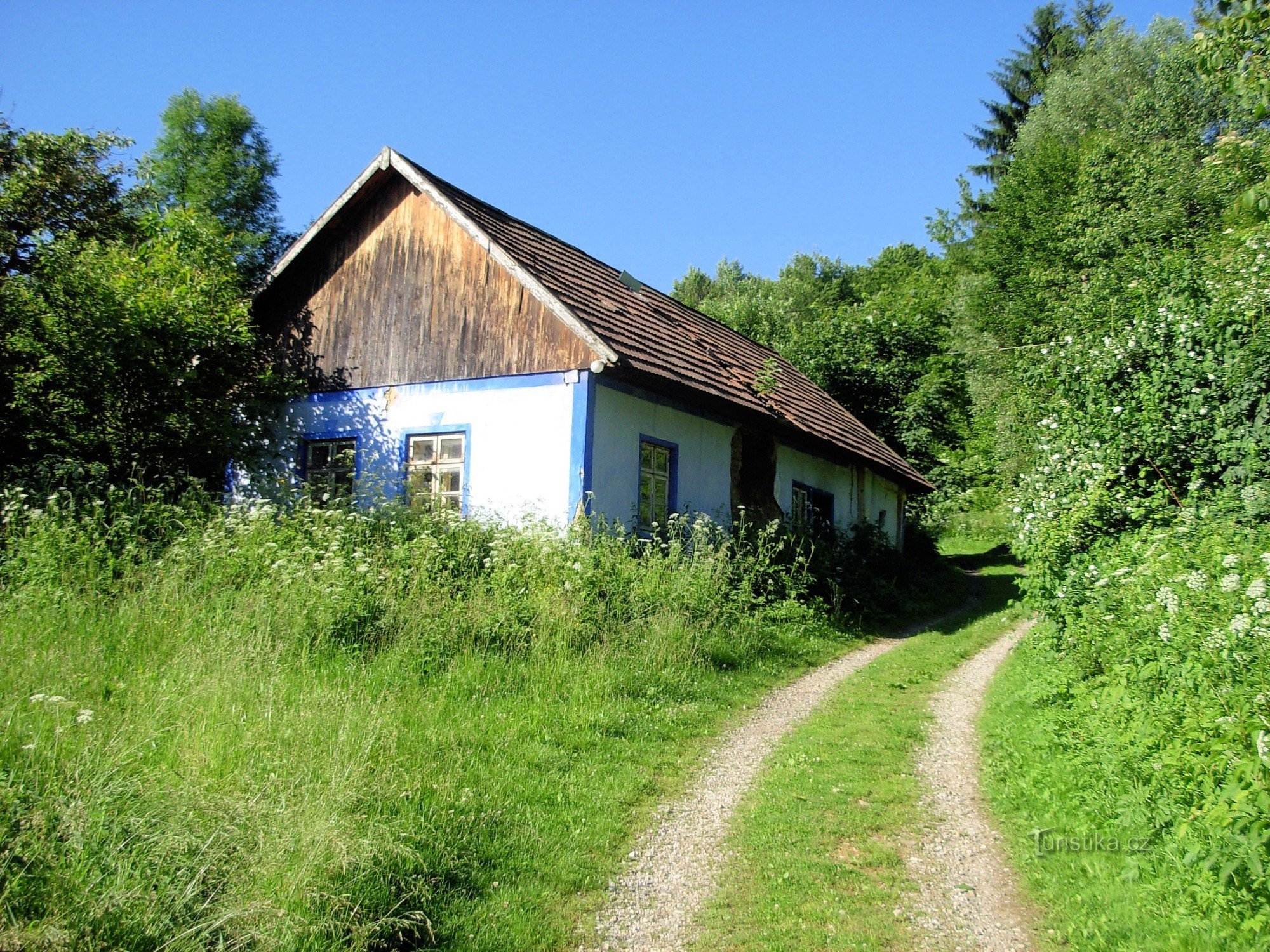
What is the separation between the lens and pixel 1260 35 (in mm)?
5918

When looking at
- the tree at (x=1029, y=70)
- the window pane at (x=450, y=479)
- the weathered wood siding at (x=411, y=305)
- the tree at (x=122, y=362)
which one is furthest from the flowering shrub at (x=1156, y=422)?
the tree at (x=1029, y=70)

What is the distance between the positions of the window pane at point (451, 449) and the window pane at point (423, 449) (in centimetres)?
14

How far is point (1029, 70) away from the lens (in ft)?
139

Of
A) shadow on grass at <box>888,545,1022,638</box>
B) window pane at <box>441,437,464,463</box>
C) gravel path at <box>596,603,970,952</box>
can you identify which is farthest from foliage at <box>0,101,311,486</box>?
shadow on grass at <box>888,545,1022,638</box>

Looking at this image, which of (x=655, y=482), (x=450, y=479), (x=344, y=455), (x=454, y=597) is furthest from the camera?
(x=344, y=455)

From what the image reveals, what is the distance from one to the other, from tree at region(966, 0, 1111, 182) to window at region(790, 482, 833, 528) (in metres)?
30.4

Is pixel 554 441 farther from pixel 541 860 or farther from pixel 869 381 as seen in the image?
pixel 869 381

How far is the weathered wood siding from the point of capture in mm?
12234

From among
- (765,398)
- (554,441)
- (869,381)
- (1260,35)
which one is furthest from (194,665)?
(869,381)

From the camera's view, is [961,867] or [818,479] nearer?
[961,867]

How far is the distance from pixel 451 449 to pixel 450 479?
46 centimetres

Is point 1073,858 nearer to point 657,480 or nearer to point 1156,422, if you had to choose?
point 1156,422

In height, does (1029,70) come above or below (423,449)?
above

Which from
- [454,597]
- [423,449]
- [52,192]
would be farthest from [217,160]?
[454,597]
